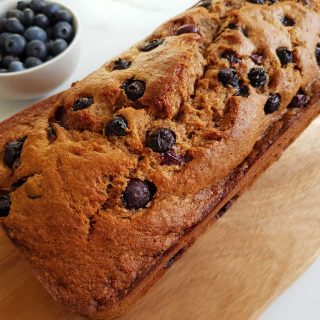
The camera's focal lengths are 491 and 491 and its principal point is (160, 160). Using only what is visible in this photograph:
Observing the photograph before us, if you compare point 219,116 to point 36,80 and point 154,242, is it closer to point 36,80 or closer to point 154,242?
point 154,242

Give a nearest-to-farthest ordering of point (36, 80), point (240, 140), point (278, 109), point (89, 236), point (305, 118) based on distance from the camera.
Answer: point (89, 236)
point (240, 140)
point (278, 109)
point (305, 118)
point (36, 80)

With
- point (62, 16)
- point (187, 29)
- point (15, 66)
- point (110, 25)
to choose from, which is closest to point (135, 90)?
point (187, 29)

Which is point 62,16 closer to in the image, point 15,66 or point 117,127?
point 15,66

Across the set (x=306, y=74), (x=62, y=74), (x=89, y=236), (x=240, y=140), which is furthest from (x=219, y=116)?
(x=62, y=74)

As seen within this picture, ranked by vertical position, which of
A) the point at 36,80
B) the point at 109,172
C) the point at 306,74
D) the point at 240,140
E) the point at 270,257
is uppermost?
the point at 306,74

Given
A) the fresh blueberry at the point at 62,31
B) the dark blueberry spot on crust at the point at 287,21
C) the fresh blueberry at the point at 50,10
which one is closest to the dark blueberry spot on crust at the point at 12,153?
the fresh blueberry at the point at 62,31
